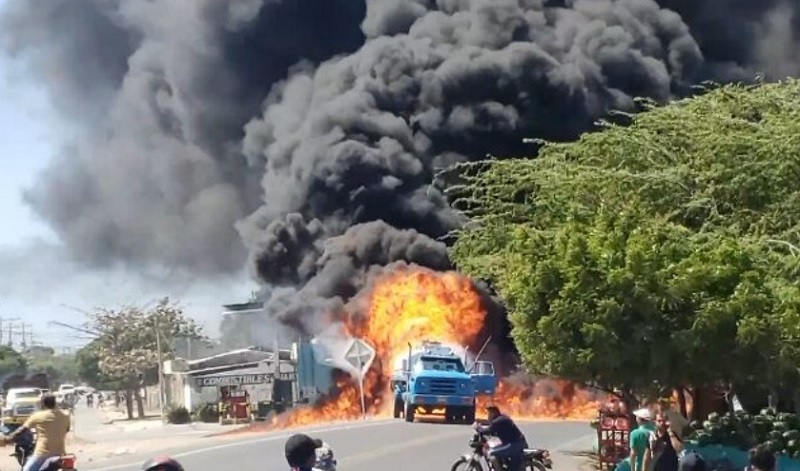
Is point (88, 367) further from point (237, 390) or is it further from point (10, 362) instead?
point (237, 390)

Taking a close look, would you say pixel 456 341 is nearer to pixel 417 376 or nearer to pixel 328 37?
pixel 417 376

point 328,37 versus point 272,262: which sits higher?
point 328,37

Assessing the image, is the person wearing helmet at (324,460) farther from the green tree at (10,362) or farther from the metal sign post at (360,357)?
the green tree at (10,362)

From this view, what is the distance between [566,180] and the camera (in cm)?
2581

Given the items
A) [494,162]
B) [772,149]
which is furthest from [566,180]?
[494,162]

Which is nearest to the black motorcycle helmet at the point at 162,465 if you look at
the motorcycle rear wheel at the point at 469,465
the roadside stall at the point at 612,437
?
the motorcycle rear wheel at the point at 469,465

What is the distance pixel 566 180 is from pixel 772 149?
4.77 m

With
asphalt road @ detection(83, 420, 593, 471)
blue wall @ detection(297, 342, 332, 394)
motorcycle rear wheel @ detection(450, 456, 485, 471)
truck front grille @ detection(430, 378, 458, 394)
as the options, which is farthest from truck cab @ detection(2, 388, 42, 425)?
motorcycle rear wheel @ detection(450, 456, 485, 471)

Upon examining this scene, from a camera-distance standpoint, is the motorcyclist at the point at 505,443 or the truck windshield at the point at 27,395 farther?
the truck windshield at the point at 27,395

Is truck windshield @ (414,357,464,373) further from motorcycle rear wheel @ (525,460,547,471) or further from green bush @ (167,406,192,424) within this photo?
green bush @ (167,406,192,424)

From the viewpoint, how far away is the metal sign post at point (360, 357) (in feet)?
143

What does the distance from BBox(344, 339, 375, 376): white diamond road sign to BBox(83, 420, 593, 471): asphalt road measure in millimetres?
7426

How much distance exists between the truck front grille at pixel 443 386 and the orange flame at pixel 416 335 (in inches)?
301

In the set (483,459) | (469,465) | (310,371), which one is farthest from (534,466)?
(310,371)
